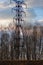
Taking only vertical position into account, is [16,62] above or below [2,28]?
below

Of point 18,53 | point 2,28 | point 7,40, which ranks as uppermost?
point 2,28

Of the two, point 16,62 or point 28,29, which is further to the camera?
point 28,29

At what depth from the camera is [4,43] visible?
9.19 metres

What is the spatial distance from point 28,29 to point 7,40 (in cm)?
124

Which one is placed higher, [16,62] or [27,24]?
[27,24]

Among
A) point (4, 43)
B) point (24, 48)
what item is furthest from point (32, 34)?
point (4, 43)

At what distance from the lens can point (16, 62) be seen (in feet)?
8.68

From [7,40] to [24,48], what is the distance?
968 mm

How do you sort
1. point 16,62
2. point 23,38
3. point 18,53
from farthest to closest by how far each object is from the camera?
point 23,38 → point 18,53 → point 16,62

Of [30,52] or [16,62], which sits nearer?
[16,62]

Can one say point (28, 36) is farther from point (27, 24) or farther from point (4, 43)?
point (4, 43)

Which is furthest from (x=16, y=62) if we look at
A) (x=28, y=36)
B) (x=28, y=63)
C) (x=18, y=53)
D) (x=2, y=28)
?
(x=2, y=28)

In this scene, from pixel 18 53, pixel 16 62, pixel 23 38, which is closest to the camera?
pixel 16 62

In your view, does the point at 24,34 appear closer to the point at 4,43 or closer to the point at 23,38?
the point at 23,38
